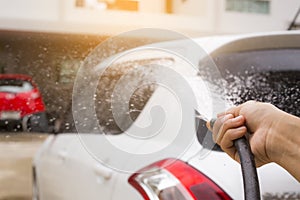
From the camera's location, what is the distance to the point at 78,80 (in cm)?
222

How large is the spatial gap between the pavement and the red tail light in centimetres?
163

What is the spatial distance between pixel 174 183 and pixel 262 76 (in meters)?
0.46

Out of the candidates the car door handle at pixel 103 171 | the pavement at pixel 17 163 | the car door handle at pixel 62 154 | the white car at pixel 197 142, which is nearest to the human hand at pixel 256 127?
the white car at pixel 197 142

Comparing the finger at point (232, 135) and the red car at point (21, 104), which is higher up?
the finger at point (232, 135)

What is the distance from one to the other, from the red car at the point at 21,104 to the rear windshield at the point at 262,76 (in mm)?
1447

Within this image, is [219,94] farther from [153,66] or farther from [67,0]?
[67,0]

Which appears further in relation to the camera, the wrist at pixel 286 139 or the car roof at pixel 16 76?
the car roof at pixel 16 76

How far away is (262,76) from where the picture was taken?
165cm

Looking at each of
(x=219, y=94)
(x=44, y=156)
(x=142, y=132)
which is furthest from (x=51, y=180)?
(x=219, y=94)

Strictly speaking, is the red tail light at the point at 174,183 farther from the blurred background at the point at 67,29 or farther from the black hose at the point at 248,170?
the blurred background at the point at 67,29

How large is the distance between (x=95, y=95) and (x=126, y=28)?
92 centimetres

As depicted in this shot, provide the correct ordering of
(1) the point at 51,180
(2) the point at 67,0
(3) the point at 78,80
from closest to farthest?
1. (3) the point at 78,80
2. (1) the point at 51,180
3. (2) the point at 67,0

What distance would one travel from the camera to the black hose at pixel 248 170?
3.55 feet

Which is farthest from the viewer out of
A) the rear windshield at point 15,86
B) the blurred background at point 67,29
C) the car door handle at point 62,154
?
the rear windshield at point 15,86
